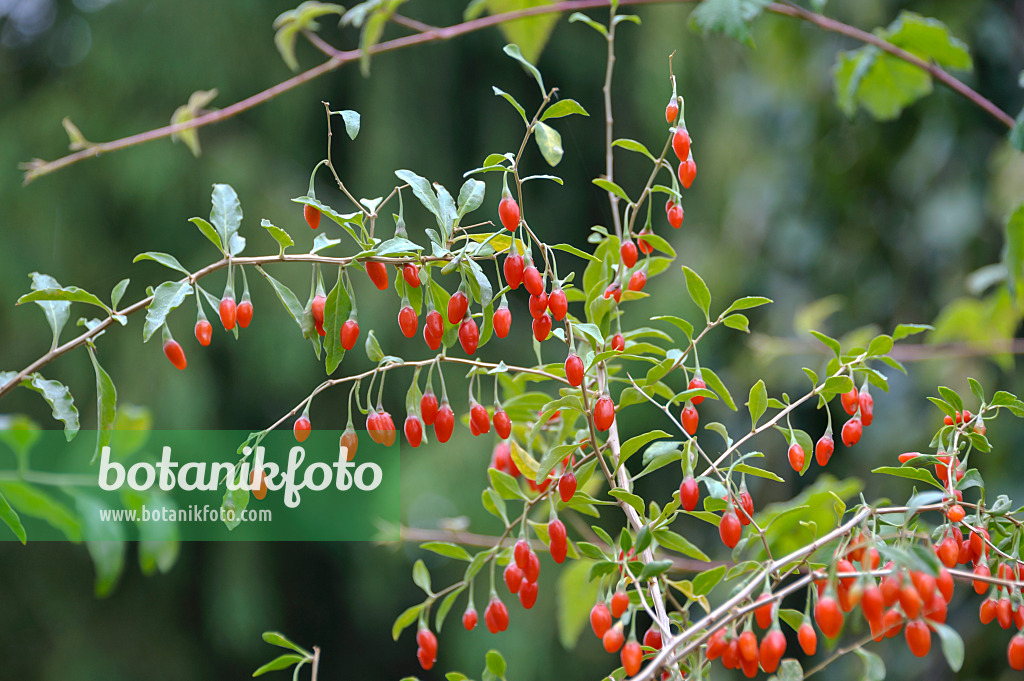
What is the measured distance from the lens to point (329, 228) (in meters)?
1.41

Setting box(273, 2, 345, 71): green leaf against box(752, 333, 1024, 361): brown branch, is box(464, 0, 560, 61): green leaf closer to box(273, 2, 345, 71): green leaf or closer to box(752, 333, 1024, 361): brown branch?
box(273, 2, 345, 71): green leaf

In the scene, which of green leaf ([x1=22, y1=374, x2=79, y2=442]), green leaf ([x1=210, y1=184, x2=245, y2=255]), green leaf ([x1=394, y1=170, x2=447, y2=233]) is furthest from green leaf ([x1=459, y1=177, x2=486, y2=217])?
green leaf ([x1=22, y1=374, x2=79, y2=442])

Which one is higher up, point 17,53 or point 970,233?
point 17,53

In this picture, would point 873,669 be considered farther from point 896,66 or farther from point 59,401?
point 896,66

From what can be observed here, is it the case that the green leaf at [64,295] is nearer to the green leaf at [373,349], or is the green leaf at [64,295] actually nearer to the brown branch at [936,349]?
the green leaf at [373,349]

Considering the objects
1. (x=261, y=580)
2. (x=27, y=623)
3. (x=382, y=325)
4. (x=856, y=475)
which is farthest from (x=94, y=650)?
(x=856, y=475)

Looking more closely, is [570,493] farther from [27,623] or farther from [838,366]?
[27,623]

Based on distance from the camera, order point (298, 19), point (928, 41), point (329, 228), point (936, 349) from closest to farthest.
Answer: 1. point (298, 19)
2. point (928, 41)
3. point (936, 349)
4. point (329, 228)

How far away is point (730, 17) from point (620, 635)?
49 centimetres

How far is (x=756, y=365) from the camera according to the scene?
1.45 metres

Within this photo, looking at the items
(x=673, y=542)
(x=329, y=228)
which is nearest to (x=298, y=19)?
(x=673, y=542)

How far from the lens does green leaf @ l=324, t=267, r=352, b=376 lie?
0.40m

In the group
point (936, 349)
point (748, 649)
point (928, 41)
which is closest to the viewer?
point (748, 649)

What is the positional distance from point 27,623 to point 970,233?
1857 millimetres
